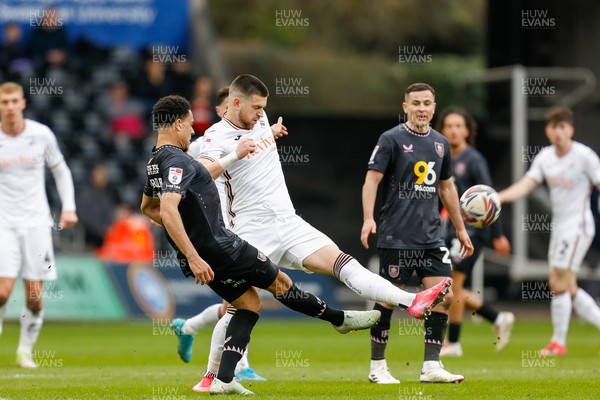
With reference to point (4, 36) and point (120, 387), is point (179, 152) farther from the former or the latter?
point (4, 36)

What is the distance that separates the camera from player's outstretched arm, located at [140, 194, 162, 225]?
357 inches

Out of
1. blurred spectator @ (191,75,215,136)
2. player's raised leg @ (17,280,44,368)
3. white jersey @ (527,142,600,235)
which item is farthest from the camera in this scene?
blurred spectator @ (191,75,215,136)

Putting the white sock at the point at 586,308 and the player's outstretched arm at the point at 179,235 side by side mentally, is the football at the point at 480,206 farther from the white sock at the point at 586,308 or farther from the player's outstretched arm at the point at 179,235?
the white sock at the point at 586,308

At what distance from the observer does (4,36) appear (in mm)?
24734

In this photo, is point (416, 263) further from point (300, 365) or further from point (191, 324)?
point (300, 365)

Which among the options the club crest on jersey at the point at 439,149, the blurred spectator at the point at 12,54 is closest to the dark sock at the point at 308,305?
the club crest on jersey at the point at 439,149

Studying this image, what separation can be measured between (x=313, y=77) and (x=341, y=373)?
24599 millimetres

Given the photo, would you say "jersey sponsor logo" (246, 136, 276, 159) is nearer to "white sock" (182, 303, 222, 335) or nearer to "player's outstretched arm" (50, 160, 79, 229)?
"white sock" (182, 303, 222, 335)

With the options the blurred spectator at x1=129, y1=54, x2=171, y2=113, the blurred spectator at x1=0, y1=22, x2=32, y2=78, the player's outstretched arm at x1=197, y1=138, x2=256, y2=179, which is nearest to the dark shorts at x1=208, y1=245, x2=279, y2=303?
the player's outstretched arm at x1=197, y1=138, x2=256, y2=179

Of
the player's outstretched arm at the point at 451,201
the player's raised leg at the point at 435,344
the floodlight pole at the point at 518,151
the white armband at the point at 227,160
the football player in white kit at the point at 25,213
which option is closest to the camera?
the white armband at the point at 227,160

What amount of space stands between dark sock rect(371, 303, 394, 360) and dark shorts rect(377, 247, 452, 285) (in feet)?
0.99

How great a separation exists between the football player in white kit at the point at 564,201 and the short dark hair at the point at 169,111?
5.59 metres

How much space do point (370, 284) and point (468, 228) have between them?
4.58m

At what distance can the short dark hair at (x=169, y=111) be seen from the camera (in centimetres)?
877
